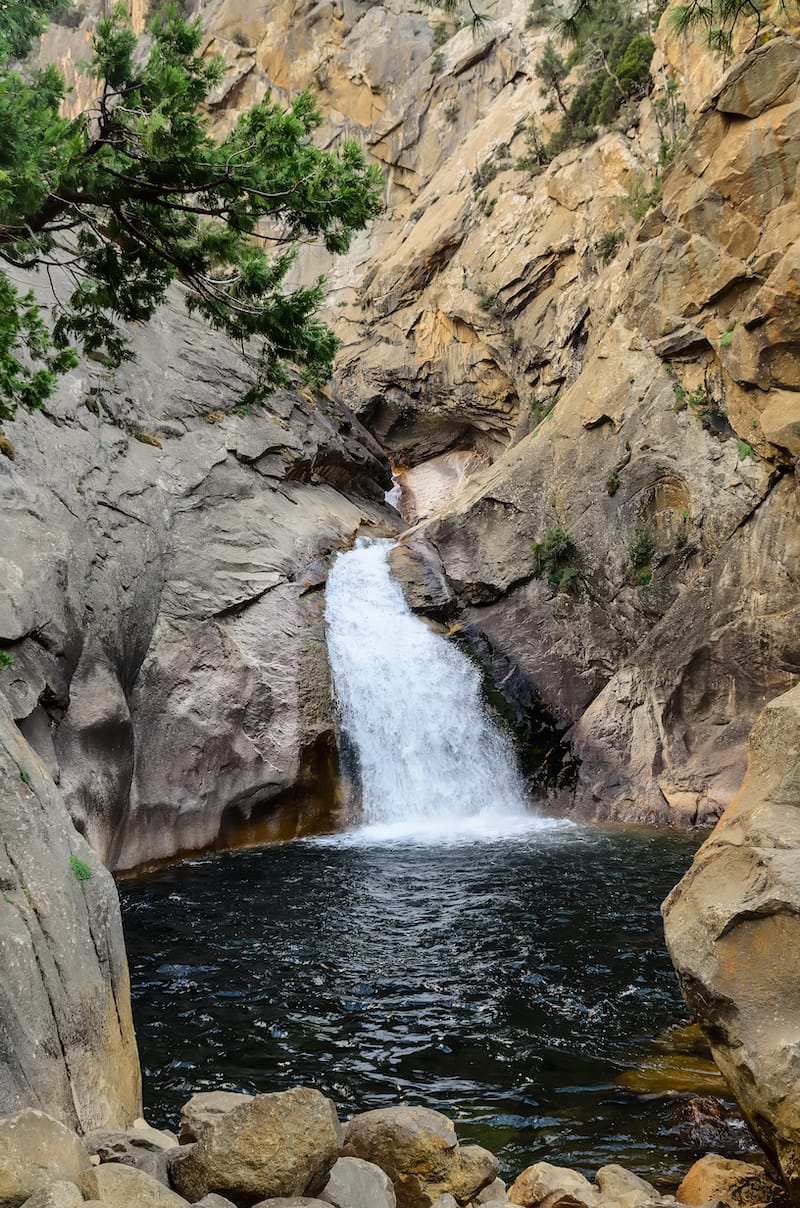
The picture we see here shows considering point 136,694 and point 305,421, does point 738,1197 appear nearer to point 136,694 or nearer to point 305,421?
point 136,694

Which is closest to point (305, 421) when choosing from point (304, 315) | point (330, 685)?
point (330, 685)

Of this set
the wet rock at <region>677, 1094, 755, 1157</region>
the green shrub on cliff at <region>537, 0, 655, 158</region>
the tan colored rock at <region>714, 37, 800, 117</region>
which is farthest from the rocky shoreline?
the green shrub on cliff at <region>537, 0, 655, 158</region>

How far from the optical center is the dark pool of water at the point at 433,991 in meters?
6.87

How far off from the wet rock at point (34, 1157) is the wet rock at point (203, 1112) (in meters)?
0.86

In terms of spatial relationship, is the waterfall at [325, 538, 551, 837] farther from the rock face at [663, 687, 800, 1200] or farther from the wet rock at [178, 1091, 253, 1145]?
the rock face at [663, 687, 800, 1200]

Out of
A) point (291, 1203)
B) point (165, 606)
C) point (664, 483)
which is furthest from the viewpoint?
point (664, 483)

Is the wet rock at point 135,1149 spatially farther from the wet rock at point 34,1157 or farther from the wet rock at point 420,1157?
the wet rock at point 420,1157

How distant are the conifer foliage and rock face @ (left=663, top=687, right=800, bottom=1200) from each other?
687 cm

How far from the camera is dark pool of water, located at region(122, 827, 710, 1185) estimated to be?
6.87 meters

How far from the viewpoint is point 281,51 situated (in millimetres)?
46844

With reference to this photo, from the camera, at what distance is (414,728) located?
19.9 metres

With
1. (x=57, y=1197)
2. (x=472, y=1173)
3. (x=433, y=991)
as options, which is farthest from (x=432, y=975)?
(x=57, y=1197)

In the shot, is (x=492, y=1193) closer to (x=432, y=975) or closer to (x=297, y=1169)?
(x=297, y=1169)

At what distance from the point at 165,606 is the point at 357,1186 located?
47.3ft
